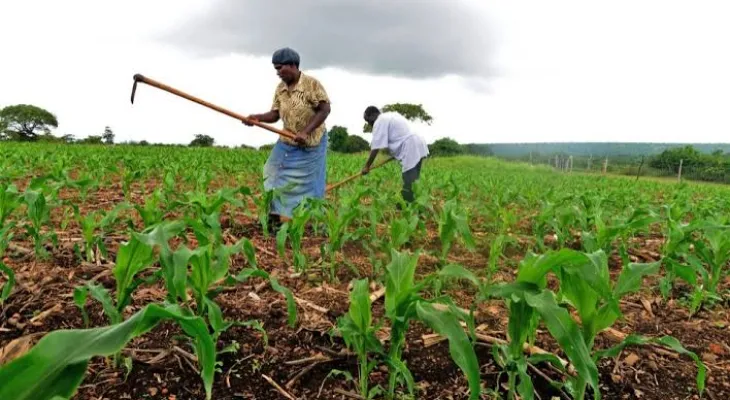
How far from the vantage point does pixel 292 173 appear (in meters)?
5.05

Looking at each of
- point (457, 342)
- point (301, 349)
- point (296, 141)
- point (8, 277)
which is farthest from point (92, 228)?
point (457, 342)

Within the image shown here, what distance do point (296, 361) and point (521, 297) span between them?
1.04 metres

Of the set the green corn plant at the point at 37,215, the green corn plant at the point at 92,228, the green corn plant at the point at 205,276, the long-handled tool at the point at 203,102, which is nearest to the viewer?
the green corn plant at the point at 205,276

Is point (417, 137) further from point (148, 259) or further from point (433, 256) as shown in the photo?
point (148, 259)

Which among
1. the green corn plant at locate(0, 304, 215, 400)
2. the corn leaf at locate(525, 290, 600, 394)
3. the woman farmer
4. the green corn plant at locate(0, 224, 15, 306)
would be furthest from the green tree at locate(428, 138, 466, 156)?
the green corn plant at locate(0, 304, 215, 400)

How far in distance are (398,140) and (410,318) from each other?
17.4 ft

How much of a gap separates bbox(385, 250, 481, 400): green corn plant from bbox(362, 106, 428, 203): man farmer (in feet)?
16.3

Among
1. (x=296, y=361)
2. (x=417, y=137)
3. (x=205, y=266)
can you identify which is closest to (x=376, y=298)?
(x=296, y=361)

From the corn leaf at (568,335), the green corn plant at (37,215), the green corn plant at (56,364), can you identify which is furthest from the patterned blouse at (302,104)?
the green corn plant at (56,364)

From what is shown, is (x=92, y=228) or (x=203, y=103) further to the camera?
(x=203, y=103)

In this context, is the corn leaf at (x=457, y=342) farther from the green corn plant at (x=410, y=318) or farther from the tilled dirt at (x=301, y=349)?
the tilled dirt at (x=301, y=349)

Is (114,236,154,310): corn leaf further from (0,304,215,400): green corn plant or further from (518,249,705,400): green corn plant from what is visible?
(518,249,705,400): green corn plant

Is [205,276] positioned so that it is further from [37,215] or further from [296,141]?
[296,141]

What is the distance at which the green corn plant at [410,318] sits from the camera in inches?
60.4
